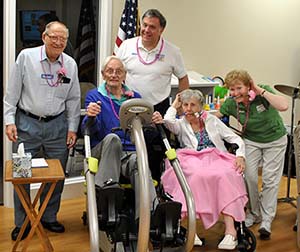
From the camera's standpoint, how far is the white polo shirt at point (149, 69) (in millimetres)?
4004

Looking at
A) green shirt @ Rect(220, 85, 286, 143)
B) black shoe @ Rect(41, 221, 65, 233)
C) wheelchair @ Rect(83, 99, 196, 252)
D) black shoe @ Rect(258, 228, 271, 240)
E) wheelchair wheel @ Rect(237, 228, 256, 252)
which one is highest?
green shirt @ Rect(220, 85, 286, 143)

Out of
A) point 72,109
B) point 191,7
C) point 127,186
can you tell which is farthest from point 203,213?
point 191,7

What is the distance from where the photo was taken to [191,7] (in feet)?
17.6

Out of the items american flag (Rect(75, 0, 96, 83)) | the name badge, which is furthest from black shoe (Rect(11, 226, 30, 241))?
american flag (Rect(75, 0, 96, 83))

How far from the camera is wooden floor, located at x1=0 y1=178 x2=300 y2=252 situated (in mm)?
3695

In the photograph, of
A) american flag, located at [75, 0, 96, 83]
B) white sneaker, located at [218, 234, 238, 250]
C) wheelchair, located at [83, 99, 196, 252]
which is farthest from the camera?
american flag, located at [75, 0, 96, 83]

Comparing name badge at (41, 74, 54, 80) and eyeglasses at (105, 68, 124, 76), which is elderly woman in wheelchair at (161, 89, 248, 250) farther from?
name badge at (41, 74, 54, 80)

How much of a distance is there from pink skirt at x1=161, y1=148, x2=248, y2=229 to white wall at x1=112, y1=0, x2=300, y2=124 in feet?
5.95

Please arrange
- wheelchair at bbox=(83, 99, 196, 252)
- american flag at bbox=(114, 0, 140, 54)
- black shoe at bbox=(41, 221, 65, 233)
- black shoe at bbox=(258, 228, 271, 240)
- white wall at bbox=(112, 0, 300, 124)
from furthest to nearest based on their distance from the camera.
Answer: white wall at bbox=(112, 0, 300, 124) < american flag at bbox=(114, 0, 140, 54) < black shoe at bbox=(258, 228, 271, 240) < black shoe at bbox=(41, 221, 65, 233) < wheelchair at bbox=(83, 99, 196, 252)

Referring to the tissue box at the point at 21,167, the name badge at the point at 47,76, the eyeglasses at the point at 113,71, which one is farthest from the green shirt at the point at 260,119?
the tissue box at the point at 21,167

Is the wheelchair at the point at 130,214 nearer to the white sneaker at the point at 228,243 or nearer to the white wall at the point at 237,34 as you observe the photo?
the white sneaker at the point at 228,243

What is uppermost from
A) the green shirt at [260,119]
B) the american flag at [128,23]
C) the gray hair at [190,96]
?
the american flag at [128,23]

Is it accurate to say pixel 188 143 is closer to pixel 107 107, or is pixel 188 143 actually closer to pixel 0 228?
pixel 107 107

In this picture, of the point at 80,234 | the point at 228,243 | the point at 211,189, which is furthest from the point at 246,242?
the point at 80,234
